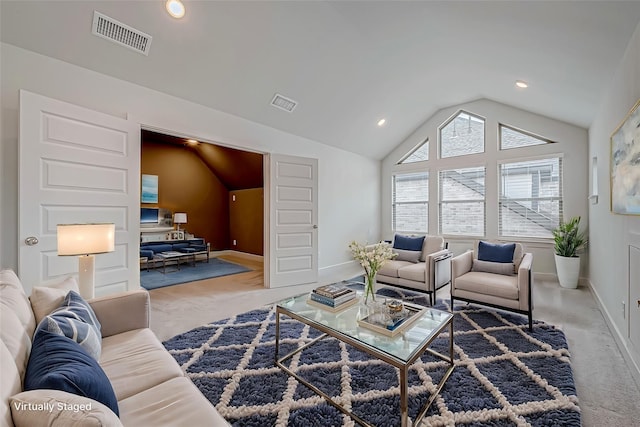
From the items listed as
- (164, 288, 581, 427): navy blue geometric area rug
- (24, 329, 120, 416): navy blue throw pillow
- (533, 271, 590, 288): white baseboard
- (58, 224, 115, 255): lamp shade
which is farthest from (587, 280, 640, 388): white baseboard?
(58, 224, 115, 255): lamp shade

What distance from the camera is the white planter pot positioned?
406 centimetres

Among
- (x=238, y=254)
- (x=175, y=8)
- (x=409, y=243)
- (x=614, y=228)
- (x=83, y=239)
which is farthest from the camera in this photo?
(x=238, y=254)

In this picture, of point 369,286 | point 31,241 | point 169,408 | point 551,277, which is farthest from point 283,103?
point 551,277

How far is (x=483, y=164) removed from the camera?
523 centimetres

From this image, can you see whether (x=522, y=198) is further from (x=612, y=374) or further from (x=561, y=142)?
(x=612, y=374)

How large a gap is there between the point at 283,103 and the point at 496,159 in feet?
13.0

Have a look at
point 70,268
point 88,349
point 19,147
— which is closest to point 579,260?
point 88,349

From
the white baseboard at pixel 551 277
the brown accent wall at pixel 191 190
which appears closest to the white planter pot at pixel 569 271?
the white baseboard at pixel 551 277

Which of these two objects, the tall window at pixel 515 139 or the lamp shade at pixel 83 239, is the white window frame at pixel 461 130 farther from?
the lamp shade at pixel 83 239

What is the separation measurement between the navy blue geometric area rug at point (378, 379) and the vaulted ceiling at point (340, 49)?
103 inches

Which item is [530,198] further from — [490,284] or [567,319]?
[490,284]

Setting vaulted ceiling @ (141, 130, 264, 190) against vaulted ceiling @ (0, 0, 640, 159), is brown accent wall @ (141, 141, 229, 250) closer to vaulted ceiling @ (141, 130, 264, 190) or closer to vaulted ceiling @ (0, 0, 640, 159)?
vaulted ceiling @ (141, 130, 264, 190)

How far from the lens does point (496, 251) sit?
3.44m

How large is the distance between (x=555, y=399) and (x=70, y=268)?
149 inches
